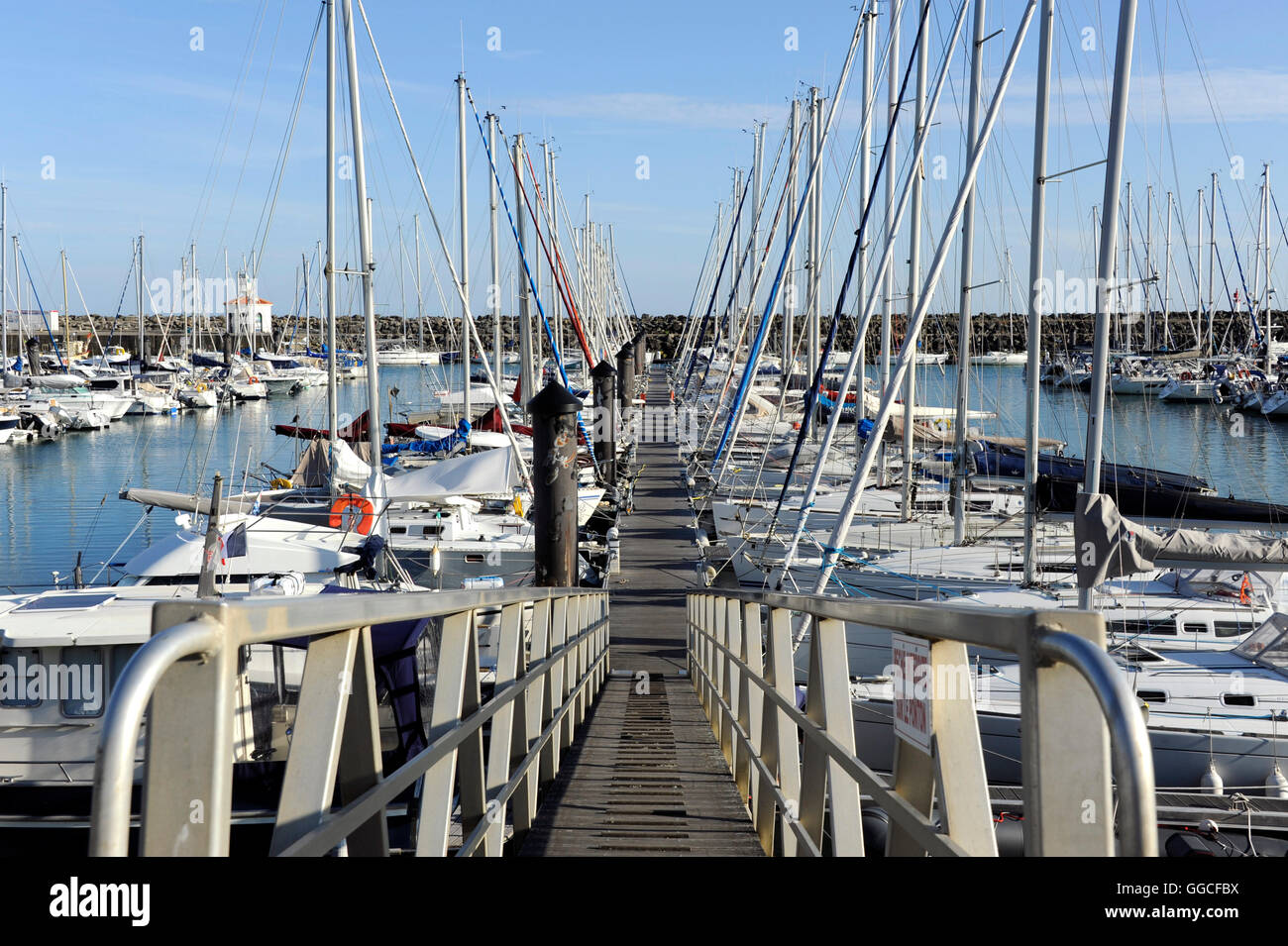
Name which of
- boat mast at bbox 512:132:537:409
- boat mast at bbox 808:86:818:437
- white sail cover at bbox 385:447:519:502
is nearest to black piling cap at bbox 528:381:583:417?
white sail cover at bbox 385:447:519:502

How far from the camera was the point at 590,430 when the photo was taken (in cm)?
3253

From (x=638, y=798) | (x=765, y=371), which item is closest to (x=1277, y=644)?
(x=638, y=798)

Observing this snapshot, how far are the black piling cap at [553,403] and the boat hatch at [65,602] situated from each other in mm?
5515

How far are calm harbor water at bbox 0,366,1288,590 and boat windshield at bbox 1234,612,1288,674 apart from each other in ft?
21.7

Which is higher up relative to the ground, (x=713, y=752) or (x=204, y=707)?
(x=204, y=707)

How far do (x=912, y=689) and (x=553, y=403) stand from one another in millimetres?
10859

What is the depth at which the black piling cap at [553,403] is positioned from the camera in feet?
43.1

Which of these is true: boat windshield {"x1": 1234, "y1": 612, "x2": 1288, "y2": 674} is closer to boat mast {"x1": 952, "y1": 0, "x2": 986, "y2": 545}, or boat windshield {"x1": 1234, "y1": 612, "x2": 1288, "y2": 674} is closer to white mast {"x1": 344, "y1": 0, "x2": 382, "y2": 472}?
boat mast {"x1": 952, "y1": 0, "x2": 986, "y2": 545}

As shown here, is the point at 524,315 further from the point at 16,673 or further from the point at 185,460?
the point at 185,460

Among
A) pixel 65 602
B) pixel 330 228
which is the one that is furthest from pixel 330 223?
pixel 65 602

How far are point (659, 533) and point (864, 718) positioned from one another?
12781mm

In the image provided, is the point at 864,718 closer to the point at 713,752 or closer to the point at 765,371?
the point at 713,752

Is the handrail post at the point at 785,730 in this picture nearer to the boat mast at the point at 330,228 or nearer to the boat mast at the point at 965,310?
the boat mast at the point at 965,310

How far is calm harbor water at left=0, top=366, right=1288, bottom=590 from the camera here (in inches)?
1208
